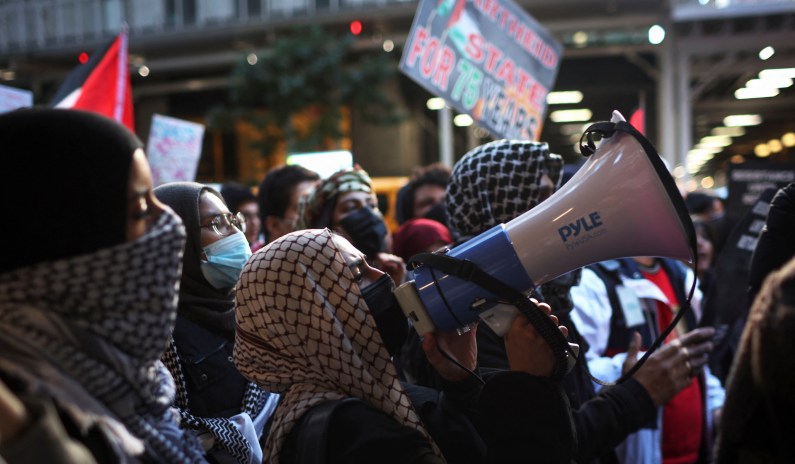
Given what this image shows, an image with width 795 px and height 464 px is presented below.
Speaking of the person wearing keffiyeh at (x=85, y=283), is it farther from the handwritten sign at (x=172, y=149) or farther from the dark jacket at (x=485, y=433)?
the handwritten sign at (x=172, y=149)

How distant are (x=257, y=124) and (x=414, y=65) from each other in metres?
8.26

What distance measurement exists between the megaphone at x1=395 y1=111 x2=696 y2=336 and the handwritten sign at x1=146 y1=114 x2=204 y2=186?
4.92 metres

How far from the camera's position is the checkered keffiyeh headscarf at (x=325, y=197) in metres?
3.17

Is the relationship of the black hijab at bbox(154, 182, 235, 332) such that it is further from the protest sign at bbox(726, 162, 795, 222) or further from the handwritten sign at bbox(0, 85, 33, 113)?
the protest sign at bbox(726, 162, 795, 222)

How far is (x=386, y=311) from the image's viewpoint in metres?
1.62

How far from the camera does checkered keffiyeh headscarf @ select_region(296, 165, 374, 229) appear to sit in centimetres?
317

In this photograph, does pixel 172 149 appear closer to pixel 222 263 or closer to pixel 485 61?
pixel 485 61

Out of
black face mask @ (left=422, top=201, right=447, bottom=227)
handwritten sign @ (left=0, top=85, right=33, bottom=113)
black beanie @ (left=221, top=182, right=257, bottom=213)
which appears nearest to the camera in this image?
black face mask @ (left=422, top=201, right=447, bottom=227)

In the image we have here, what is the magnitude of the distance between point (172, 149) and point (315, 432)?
509 cm

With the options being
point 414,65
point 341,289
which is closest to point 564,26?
point 414,65

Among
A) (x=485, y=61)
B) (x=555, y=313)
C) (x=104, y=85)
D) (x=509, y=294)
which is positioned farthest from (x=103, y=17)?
(x=509, y=294)

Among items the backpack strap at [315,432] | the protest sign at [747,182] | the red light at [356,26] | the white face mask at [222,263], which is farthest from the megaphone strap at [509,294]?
the red light at [356,26]

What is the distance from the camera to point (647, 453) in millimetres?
2463

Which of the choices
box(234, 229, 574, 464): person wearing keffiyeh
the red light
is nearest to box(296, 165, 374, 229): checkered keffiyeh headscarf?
box(234, 229, 574, 464): person wearing keffiyeh
